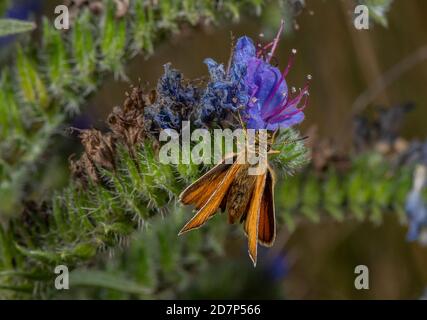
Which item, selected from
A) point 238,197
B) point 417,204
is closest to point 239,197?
point 238,197

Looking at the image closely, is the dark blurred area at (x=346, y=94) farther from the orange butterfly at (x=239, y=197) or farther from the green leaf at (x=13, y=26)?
→ the orange butterfly at (x=239, y=197)

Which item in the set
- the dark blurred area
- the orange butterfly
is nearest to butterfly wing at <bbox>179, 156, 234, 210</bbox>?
the orange butterfly

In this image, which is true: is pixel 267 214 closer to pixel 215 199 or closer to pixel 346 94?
pixel 215 199

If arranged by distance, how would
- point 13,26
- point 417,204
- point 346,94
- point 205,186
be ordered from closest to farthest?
point 205,186, point 13,26, point 417,204, point 346,94

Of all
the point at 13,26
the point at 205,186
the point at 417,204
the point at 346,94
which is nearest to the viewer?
the point at 205,186
